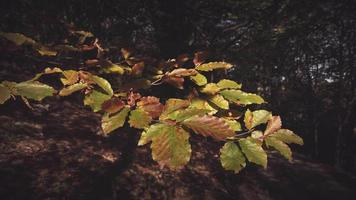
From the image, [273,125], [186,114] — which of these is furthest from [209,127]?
[273,125]

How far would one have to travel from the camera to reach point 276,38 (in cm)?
362

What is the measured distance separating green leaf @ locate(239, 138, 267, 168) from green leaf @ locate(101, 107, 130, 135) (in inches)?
12.8

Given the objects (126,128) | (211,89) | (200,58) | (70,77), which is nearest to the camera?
(70,77)

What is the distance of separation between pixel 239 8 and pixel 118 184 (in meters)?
2.49

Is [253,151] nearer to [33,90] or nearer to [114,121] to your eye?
[114,121]

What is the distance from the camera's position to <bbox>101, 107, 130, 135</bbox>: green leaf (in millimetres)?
857

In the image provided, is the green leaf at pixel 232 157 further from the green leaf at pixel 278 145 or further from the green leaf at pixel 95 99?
the green leaf at pixel 95 99

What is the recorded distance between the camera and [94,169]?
3807mm

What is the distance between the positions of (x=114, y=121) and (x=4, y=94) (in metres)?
0.28

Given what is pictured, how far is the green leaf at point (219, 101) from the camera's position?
1.11 metres

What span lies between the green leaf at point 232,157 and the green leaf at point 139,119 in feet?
0.70

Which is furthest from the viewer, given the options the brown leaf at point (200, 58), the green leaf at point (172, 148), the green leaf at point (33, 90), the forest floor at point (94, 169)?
the forest floor at point (94, 169)

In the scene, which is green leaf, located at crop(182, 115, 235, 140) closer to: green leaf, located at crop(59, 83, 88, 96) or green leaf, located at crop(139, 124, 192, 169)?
green leaf, located at crop(139, 124, 192, 169)

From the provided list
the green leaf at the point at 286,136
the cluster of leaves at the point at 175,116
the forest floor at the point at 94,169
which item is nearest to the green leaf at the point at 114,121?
the cluster of leaves at the point at 175,116
